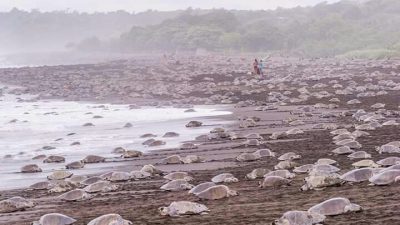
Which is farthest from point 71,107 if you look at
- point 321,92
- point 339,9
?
point 339,9

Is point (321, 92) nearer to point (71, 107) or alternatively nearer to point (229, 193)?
point (71, 107)

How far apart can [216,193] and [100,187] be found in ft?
8.55

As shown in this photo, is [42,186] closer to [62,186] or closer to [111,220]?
[62,186]

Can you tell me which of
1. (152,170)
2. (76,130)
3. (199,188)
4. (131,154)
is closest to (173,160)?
(152,170)

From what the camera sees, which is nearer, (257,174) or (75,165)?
(257,174)

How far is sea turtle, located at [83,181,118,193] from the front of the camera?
12031mm

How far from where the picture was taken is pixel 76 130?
900 inches

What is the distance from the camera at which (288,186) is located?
11172 mm

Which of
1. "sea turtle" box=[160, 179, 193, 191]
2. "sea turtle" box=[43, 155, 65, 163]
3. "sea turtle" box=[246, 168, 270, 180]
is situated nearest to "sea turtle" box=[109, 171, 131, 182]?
"sea turtle" box=[160, 179, 193, 191]

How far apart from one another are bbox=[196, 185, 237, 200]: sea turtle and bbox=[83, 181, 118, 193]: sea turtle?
2131 millimetres

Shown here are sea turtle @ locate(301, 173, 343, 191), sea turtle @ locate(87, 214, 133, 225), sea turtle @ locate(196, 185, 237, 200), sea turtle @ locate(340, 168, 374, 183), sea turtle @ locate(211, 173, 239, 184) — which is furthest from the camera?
sea turtle @ locate(211, 173, 239, 184)

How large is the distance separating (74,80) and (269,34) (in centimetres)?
4102

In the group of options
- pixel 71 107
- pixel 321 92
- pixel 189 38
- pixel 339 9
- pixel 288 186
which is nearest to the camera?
pixel 288 186

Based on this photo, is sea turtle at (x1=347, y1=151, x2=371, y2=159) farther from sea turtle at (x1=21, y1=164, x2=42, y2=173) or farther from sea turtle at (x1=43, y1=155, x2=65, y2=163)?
sea turtle at (x1=43, y1=155, x2=65, y2=163)
